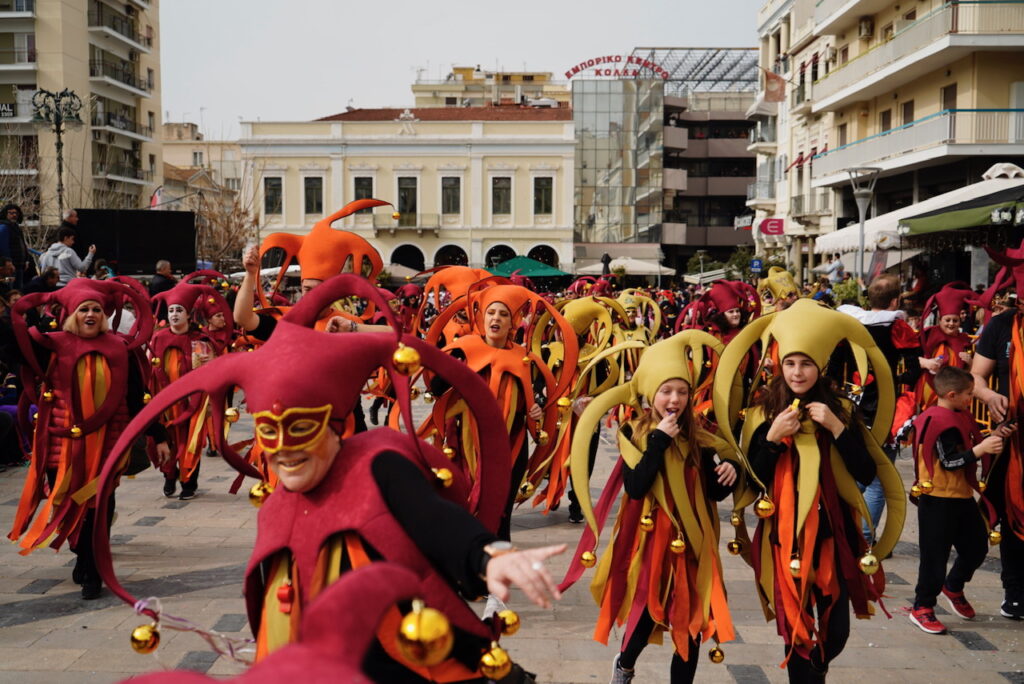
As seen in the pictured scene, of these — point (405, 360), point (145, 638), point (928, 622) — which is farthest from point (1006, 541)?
point (145, 638)

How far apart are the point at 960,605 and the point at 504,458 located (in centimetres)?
397

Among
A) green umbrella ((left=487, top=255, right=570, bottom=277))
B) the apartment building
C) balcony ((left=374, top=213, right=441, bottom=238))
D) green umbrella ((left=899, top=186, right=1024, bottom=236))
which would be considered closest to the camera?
green umbrella ((left=899, top=186, right=1024, bottom=236))

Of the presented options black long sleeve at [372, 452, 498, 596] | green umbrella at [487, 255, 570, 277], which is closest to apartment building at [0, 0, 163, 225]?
green umbrella at [487, 255, 570, 277]

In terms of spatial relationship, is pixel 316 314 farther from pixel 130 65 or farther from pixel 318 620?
pixel 130 65

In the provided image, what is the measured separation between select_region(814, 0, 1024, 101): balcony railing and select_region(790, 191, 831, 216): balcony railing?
6.27 meters

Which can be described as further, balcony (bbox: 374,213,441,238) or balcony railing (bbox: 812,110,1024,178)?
balcony (bbox: 374,213,441,238)

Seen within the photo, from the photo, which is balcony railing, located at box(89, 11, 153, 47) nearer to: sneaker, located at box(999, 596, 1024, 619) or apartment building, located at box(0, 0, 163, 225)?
apartment building, located at box(0, 0, 163, 225)

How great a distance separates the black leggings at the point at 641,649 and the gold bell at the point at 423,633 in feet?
7.48

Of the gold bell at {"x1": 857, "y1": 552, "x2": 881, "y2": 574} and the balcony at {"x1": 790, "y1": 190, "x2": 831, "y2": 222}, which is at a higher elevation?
the balcony at {"x1": 790, "y1": 190, "x2": 831, "y2": 222}

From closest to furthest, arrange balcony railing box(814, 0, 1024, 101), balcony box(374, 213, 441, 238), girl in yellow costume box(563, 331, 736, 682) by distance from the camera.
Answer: girl in yellow costume box(563, 331, 736, 682) → balcony railing box(814, 0, 1024, 101) → balcony box(374, 213, 441, 238)

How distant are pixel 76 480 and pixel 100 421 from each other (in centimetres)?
39

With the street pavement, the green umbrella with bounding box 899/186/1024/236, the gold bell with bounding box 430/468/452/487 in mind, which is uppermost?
the green umbrella with bounding box 899/186/1024/236

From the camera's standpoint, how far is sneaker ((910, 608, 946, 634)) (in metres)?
5.72

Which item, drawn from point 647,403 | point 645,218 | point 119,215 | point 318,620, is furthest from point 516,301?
point 645,218
